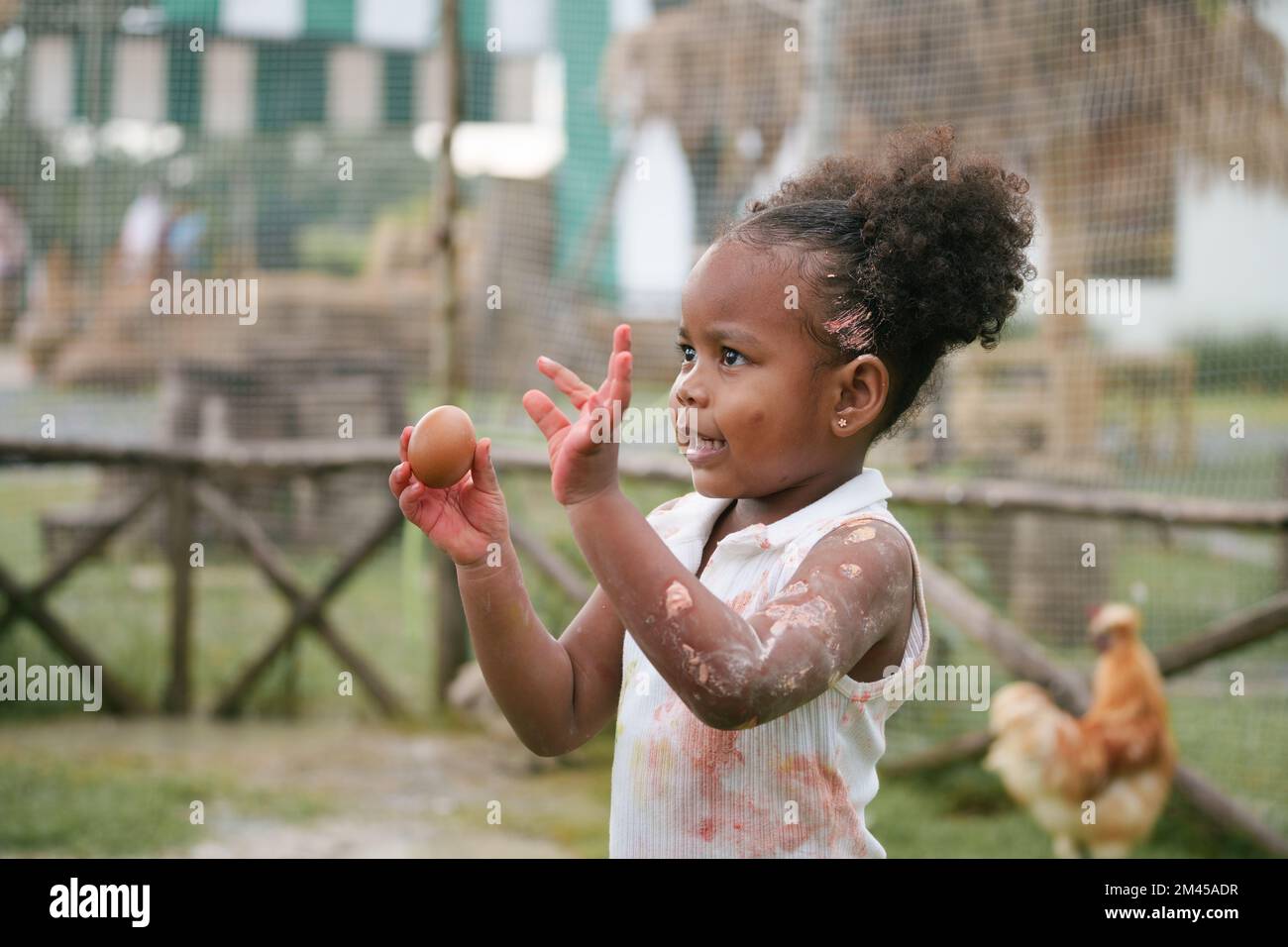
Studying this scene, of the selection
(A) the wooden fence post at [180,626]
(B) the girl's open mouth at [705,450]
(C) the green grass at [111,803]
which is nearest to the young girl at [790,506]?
(B) the girl's open mouth at [705,450]

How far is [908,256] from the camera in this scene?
1803 millimetres

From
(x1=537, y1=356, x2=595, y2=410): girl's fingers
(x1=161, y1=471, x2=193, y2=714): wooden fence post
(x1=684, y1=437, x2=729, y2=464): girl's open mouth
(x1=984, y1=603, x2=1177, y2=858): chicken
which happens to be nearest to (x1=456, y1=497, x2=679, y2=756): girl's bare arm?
(x1=684, y1=437, x2=729, y2=464): girl's open mouth

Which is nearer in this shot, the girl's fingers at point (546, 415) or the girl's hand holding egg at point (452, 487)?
the girl's fingers at point (546, 415)

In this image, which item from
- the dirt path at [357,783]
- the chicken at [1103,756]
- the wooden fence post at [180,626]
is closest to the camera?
the chicken at [1103,756]

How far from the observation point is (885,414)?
1851 millimetres

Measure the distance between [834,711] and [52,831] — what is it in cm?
397

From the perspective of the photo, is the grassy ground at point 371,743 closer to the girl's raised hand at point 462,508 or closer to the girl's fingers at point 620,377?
the girl's raised hand at point 462,508

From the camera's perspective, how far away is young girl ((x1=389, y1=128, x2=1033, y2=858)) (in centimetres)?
171

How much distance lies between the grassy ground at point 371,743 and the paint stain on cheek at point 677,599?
11.3 ft

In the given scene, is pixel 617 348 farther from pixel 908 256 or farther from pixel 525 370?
pixel 525 370

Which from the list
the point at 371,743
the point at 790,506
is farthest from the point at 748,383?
the point at 371,743

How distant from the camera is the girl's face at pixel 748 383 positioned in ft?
5.64

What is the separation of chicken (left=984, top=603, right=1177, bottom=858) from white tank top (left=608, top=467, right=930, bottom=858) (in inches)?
111

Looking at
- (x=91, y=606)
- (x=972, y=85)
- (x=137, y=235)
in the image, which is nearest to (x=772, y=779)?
(x=972, y=85)
